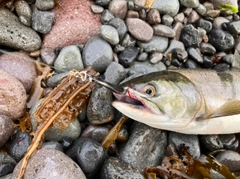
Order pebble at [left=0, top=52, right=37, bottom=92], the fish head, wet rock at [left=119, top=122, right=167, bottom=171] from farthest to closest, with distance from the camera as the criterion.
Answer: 1. pebble at [left=0, top=52, right=37, bottom=92]
2. wet rock at [left=119, top=122, right=167, bottom=171]
3. the fish head

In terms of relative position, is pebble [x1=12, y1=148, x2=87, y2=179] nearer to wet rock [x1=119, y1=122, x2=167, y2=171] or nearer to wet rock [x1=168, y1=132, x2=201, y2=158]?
wet rock [x1=119, y1=122, x2=167, y2=171]

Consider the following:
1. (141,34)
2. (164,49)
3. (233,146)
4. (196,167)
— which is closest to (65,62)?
(141,34)

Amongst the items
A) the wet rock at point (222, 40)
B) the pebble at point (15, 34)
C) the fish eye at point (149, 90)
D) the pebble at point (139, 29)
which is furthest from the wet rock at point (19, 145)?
the wet rock at point (222, 40)

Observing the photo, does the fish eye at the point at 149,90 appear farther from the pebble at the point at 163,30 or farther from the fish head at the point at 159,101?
the pebble at the point at 163,30

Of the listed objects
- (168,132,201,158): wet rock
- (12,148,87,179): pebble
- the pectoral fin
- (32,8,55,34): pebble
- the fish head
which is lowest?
(168,132,201,158): wet rock

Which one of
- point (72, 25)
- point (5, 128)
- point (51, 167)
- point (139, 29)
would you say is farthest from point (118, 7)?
point (51, 167)

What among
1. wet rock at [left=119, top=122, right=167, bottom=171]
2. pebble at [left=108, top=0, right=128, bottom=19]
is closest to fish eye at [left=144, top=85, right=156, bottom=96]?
wet rock at [left=119, top=122, right=167, bottom=171]

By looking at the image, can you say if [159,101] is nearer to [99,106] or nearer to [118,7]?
[99,106]
